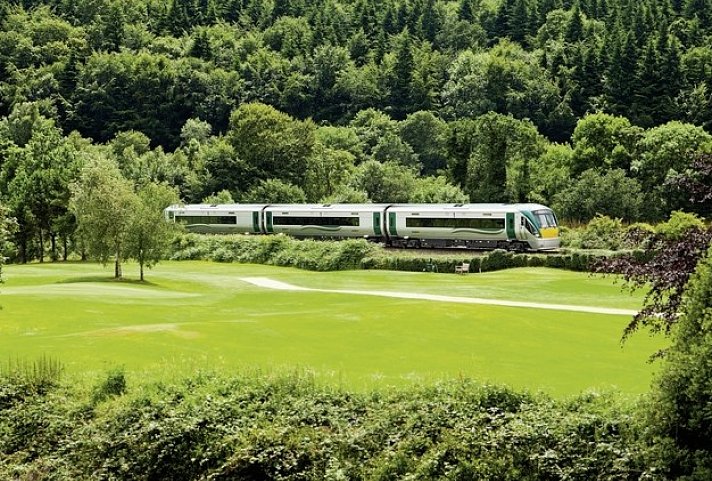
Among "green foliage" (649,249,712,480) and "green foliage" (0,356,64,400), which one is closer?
"green foliage" (649,249,712,480)

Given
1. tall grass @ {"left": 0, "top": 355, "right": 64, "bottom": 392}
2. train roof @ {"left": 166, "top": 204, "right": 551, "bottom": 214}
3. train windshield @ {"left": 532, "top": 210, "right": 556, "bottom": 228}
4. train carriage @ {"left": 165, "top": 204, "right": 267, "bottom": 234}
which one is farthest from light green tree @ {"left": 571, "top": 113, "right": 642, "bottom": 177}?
tall grass @ {"left": 0, "top": 355, "right": 64, "bottom": 392}

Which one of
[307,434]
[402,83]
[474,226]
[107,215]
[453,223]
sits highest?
[402,83]

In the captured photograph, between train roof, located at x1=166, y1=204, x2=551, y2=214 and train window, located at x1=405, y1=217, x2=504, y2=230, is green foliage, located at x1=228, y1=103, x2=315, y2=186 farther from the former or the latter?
train window, located at x1=405, y1=217, x2=504, y2=230

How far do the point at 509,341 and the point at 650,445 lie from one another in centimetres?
1545

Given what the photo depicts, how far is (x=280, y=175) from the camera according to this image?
393 feet

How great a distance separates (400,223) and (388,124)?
90255mm

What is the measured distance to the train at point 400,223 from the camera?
2689 inches

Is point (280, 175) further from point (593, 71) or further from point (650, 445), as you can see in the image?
point (650, 445)

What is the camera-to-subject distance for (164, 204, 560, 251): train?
68.3m

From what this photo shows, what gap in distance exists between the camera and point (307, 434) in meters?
19.1

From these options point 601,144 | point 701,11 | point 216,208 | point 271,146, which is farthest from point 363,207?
point 701,11

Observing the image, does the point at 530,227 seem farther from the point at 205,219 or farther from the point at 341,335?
the point at 341,335

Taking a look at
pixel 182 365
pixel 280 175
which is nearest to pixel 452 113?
pixel 280 175

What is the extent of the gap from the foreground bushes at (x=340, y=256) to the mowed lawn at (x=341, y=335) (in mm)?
11292
